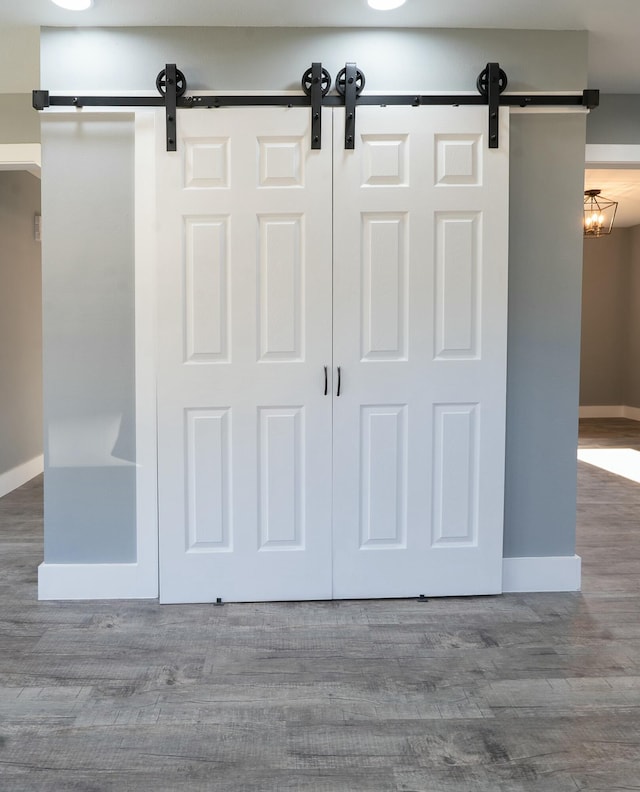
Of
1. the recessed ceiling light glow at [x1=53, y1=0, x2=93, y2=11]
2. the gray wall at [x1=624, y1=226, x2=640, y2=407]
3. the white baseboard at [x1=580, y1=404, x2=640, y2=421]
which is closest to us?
the recessed ceiling light glow at [x1=53, y1=0, x2=93, y2=11]

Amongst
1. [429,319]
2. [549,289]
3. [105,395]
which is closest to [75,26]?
[105,395]

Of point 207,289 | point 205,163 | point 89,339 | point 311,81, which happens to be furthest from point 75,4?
point 89,339

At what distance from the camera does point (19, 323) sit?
17.6ft

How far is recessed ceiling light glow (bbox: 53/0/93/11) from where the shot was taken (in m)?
2.53

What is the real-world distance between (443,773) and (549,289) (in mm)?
2055

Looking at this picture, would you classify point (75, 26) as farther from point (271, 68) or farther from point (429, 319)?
point (429, 319)

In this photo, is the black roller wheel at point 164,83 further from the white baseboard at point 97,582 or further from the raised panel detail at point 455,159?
the white baseboard at point 97,582

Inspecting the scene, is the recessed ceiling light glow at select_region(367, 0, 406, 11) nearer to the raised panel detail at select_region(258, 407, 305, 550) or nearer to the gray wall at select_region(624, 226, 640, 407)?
the raised panel detail at select_region(258, 407, 305, 550)

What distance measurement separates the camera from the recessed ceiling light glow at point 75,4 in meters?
2.53

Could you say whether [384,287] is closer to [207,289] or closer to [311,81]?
[207,289]

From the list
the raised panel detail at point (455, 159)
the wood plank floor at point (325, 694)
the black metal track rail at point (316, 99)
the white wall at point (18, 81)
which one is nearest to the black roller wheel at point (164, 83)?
the black metal track rail at point (316, 99)

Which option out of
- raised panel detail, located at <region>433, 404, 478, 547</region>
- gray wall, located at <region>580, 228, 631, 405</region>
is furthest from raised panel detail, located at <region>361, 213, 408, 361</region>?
gray wall, located at <region>580, 228, 631, 405</region>

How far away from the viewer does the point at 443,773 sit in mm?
1751

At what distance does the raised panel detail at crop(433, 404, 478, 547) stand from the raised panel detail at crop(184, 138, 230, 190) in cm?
138
